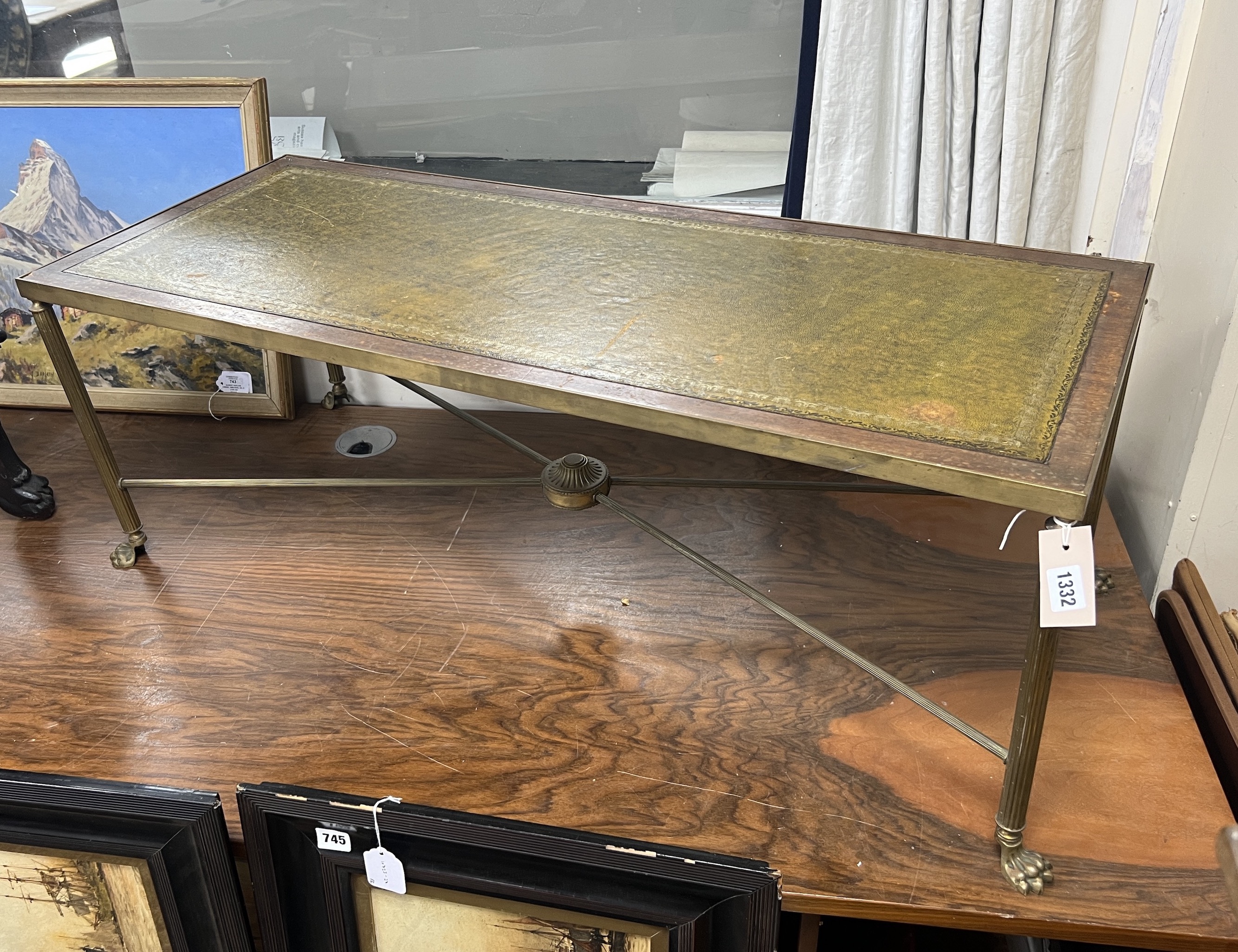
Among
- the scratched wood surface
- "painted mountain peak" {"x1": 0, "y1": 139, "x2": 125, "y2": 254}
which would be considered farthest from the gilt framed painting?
the scratched wood surface

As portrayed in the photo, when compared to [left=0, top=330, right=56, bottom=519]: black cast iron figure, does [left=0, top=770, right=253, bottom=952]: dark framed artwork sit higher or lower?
lower

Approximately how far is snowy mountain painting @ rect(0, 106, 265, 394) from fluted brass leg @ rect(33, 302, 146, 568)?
356mm

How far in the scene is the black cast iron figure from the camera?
189 centimetres

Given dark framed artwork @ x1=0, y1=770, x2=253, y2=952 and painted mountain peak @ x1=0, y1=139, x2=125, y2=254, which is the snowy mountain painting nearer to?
painted mountain peak @ x1=0, y1=139, x2=125, y2=254

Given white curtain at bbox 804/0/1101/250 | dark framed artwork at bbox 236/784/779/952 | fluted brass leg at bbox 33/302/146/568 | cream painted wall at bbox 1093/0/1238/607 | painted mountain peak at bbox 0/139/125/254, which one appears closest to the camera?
dark framed artwork at bbox 236/784/779/952

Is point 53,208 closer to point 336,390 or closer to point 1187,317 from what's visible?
point 336,390

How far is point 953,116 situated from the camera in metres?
1.77

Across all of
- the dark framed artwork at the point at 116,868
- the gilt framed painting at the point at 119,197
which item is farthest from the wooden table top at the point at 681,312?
the dark framed artwork at the point at 116,868

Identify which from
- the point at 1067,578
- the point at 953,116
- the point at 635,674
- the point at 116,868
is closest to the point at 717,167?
the point at 953,116

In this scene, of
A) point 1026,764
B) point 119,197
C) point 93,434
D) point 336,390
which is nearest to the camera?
point 1026,764

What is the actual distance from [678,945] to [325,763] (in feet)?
1.72

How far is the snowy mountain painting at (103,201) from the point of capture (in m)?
1.98

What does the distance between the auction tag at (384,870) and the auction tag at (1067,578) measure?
30.4 inches

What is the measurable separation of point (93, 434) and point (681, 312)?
0.99 meters
